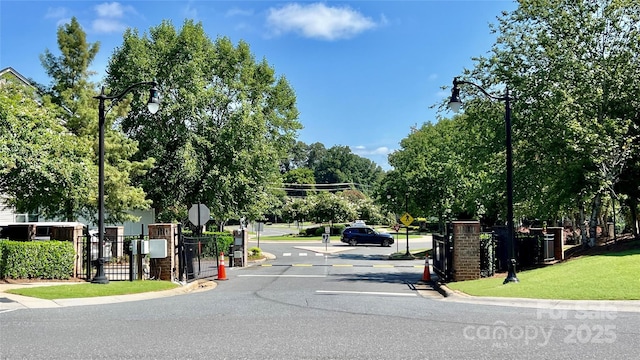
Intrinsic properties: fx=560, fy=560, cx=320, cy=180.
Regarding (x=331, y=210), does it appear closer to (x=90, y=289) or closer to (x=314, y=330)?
(x=90, y=289)

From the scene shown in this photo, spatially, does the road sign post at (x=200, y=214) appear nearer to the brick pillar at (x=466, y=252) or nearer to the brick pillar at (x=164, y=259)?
the brick pillar at (x=164, y=259)

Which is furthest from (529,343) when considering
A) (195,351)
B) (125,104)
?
(125,104)

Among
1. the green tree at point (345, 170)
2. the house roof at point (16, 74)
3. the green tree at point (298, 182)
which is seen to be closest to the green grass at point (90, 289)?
the house roof at point (16, 74)

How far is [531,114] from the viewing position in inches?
830

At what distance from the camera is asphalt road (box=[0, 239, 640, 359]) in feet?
24.0

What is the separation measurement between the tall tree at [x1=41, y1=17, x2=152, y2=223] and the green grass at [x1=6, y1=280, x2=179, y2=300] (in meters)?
7.29

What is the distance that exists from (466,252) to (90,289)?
36.6 feet

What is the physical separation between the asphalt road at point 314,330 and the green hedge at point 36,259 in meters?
5.40

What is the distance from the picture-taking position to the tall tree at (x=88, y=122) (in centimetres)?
2548

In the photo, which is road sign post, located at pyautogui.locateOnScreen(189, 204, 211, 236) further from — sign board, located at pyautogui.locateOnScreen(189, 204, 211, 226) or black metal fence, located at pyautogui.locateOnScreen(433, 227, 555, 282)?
black metal fence, located at pyautogui.locateOnScreen(433, 227, 555, 282)


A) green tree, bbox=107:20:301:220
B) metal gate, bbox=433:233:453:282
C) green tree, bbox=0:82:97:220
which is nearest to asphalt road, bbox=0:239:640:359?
metal gate, bbox=433:233:453:282

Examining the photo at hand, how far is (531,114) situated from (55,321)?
57.7 ft

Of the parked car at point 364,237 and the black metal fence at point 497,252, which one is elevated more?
the black metal fence at point 497,252

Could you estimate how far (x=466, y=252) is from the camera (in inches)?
705
